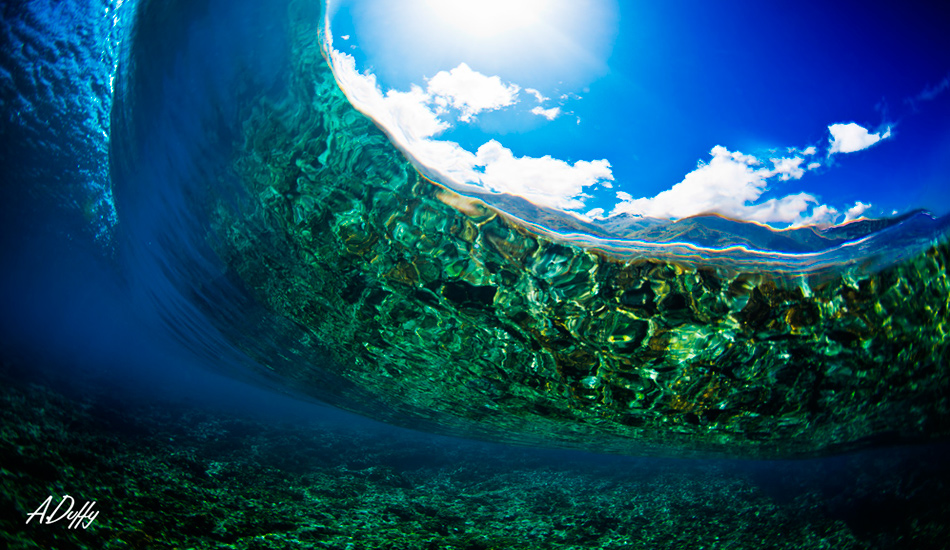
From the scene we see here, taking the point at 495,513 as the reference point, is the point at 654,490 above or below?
above

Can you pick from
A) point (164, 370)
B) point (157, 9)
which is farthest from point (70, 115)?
point (164, 370)

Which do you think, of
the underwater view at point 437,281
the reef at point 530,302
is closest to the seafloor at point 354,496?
the underwater view at point 437,281

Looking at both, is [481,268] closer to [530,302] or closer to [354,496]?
[530,302]

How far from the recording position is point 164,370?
254ft

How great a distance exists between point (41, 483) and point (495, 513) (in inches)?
328

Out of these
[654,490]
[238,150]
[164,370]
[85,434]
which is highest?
[238,150]

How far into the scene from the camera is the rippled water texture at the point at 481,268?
4438 millimetres

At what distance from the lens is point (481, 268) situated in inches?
210

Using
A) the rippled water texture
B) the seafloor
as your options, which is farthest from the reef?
the seafloor

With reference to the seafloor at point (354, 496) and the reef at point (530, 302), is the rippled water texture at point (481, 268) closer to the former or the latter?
the reef at point (530, 302)

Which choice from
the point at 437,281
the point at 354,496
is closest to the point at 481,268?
the point at 437,281

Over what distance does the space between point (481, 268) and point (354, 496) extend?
22.4ft

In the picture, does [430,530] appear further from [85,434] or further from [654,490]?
[654,490]

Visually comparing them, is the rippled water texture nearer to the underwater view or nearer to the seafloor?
the underwater view
